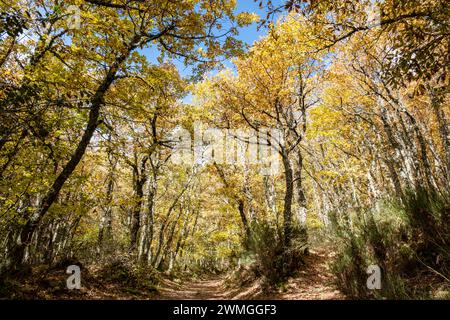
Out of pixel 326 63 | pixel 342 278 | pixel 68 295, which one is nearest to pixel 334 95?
pixel 326 63

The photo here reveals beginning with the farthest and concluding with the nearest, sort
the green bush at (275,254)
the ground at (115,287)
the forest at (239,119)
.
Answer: the green bush at (275,254), the ground at (115,287), the forest at (239,119)

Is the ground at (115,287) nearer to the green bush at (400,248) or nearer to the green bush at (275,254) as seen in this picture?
the green bush at (275,254)

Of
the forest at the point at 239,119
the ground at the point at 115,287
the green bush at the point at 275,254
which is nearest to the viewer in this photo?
the forest at the point at 239,119

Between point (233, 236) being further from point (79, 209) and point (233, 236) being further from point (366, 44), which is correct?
point (366, 44)

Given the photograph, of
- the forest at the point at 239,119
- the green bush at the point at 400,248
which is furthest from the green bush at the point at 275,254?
the green bush at the point at 400,248

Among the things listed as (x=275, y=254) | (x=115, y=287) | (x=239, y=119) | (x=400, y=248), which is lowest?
(x=115, y=287)

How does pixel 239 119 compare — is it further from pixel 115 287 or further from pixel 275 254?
pixel 115 287

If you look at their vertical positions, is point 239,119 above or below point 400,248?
above

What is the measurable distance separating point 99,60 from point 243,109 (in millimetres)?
5334

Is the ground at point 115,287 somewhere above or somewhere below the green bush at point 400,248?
below

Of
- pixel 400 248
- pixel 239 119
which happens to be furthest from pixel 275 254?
pixel 239 119

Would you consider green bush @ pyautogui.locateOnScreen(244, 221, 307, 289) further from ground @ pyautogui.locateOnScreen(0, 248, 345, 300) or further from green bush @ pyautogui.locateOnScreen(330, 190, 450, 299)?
green bush @ pyautogui.locateOnScreen(330, 190, 450, 299)

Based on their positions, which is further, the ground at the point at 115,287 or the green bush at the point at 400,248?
the ground at the point at 115,287
